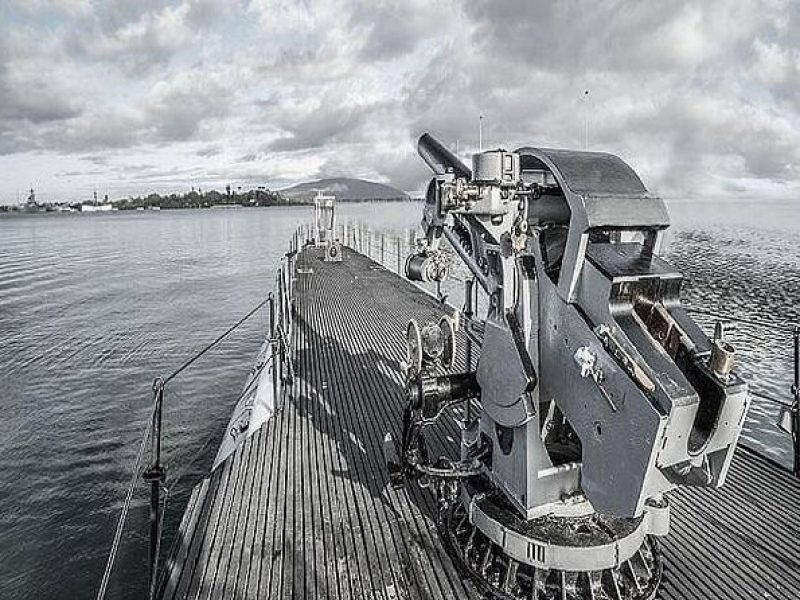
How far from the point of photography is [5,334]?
20219 millimetres

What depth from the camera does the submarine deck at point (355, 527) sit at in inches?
190

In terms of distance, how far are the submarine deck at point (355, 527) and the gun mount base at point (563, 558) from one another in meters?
0.22

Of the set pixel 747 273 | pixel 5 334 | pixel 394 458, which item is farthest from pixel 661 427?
pixel 747 273

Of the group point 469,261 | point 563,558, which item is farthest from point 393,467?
point 469,261

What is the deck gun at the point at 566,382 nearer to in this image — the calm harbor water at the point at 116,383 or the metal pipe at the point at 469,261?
the metal pipe at the point at 469,261

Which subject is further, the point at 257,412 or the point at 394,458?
the point at 257,412

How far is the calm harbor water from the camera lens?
344 inches

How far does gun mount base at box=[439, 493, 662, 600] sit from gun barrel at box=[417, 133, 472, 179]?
2798 millimetres

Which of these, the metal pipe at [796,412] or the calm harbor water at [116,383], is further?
the calm harbor water at [116,383]

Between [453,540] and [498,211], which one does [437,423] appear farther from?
[498,211]

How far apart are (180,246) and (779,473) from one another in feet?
202

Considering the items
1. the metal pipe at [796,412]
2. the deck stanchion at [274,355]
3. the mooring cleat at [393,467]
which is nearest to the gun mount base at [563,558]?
the mooring cleat at [393,467]

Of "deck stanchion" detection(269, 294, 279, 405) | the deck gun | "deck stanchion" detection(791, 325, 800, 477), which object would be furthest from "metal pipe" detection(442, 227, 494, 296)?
"deck stanchion" detection(269, 294, 279, 405)

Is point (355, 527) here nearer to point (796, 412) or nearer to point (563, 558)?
point (563, 558)
